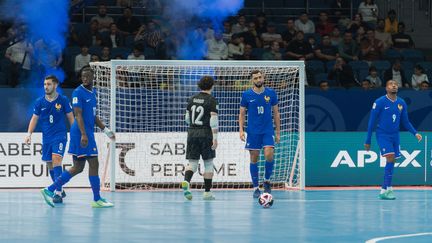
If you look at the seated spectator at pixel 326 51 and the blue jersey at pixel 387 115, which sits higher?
the seated spectator at pixel 326 51

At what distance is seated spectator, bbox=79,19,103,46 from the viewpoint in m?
24.0

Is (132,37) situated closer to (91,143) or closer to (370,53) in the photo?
(370,53)

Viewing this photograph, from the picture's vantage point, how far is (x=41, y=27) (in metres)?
22.4

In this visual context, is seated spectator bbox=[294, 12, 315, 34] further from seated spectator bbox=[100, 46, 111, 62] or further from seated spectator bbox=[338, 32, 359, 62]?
seated spectator bbox=[100, 46, 111, 62]

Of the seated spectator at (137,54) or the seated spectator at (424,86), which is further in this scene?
the seated spectator at (424,86)

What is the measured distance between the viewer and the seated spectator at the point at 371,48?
26.2m

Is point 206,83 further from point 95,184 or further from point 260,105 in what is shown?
point 95,184

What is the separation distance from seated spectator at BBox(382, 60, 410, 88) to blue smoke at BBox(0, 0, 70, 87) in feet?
26.9

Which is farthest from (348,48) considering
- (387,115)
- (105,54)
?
(387,115)

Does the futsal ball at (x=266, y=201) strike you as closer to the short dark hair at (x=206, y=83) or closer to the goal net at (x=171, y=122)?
the short dark hair at (x=206, y=83)

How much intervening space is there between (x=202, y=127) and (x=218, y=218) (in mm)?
3197

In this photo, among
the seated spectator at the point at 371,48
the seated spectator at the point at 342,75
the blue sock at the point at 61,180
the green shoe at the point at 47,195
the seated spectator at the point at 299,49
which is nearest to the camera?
the green shoe at the point at 47,195

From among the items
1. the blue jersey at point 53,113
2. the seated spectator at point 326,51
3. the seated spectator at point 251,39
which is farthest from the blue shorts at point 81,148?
the seated spectator at point 326,51

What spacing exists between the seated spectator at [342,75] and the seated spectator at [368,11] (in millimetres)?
3822
